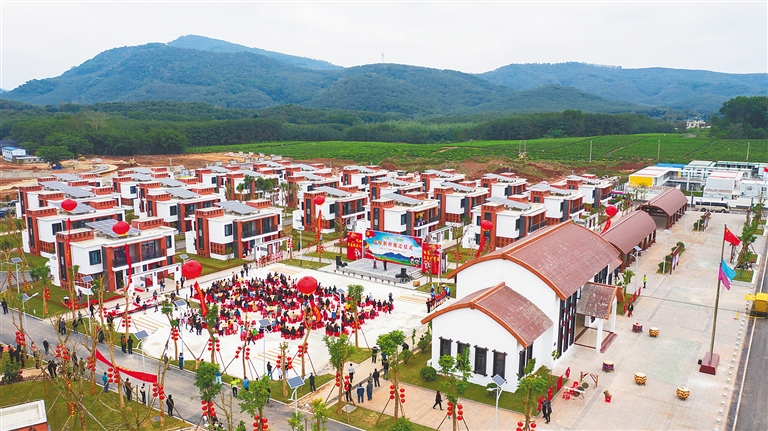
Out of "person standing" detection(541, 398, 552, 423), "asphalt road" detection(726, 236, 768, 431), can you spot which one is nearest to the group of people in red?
"person standing" detection(541, 398, 552, 423)

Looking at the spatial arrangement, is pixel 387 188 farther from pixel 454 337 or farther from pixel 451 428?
pixel 451 428

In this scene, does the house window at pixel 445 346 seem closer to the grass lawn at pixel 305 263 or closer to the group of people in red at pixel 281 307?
the group of people in red at pixel 281 307

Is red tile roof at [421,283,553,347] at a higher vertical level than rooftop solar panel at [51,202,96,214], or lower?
lower

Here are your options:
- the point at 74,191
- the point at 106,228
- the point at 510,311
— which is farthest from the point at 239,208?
the point at 510,311

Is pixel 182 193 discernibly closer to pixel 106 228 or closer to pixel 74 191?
pixel 74 191

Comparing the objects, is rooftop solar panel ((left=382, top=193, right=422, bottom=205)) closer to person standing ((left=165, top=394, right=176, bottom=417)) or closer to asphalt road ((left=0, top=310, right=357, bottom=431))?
asphalt road ((left=0, top=310, right=357, bottom=431))

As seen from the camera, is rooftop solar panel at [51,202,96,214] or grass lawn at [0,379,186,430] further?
rooftop solar panel at [51,202,96,214]

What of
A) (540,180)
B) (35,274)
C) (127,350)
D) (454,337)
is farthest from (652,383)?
(540,180)
